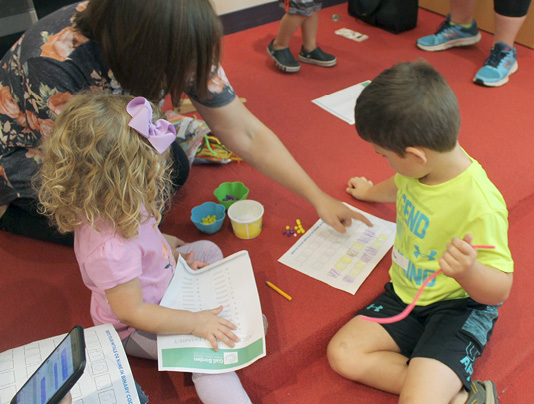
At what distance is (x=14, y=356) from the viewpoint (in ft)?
2.98

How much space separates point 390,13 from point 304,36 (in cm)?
60

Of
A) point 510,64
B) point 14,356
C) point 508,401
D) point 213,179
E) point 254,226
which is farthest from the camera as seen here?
point 510,64

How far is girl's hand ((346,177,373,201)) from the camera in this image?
4.96 ft

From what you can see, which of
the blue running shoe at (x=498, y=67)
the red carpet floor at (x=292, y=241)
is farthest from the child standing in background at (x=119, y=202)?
the blue running shoe at (x=498, y=67)

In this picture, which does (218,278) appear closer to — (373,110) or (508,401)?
(373,110)

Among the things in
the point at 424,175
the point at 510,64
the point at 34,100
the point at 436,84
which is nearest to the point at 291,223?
the point at 424,175

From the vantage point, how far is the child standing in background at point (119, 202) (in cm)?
84

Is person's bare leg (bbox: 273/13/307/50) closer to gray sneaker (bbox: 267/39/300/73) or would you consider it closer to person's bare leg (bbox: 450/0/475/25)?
gray sneaker (bbox: 267/39/300/73)

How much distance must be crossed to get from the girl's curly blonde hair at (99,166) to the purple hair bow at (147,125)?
0.05ft

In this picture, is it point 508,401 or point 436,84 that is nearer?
point 436,84

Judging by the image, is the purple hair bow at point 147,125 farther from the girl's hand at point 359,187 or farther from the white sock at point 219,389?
the girl's hand at point 359,187

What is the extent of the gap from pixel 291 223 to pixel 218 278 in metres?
0.39

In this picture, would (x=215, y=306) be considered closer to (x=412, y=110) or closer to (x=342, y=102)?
(x=412, y=110)

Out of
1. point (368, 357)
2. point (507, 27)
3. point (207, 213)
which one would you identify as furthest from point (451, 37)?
point (368, 357)
